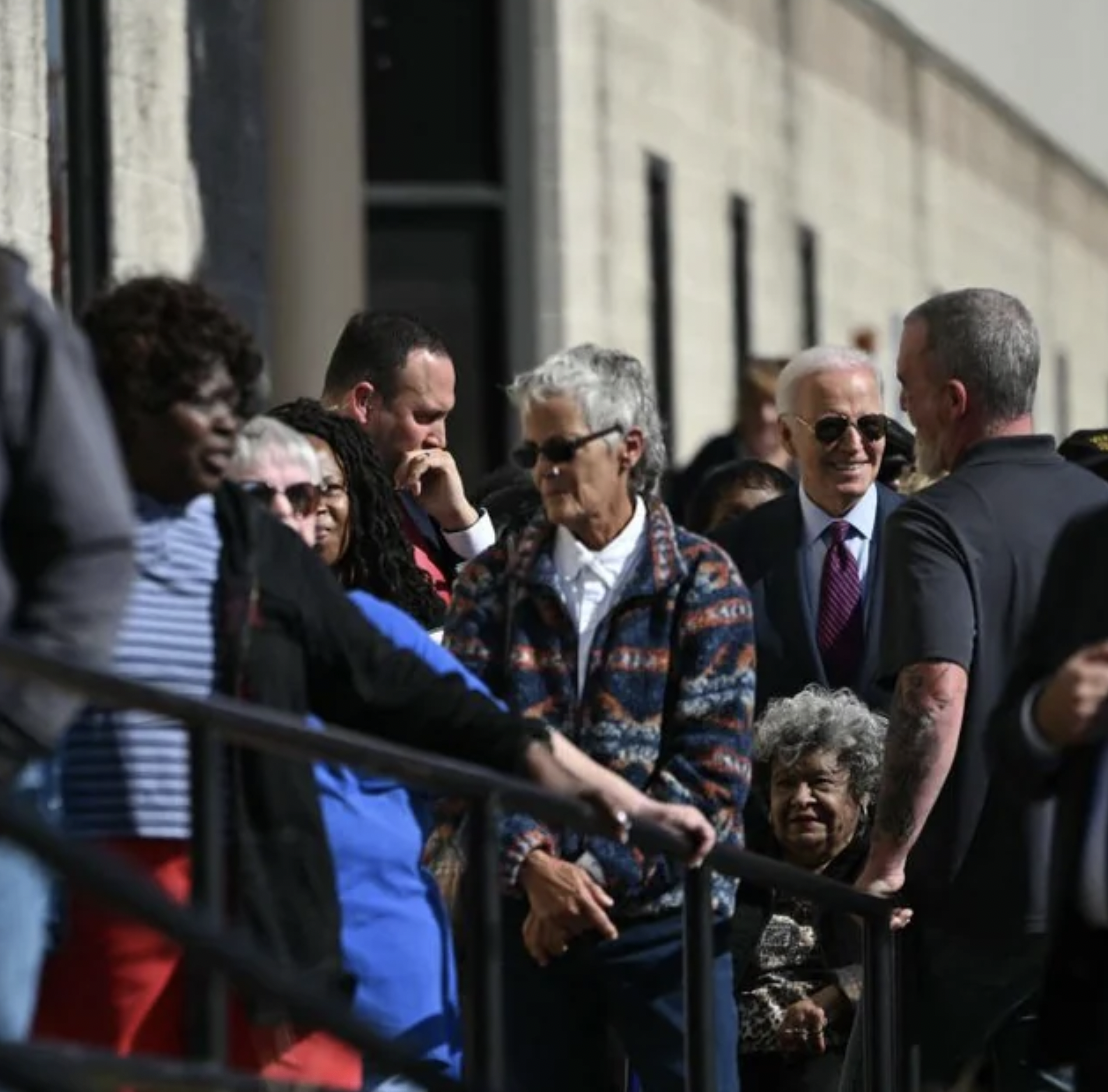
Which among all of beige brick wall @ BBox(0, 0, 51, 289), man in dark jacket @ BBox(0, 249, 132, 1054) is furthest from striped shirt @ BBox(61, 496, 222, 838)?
beige brick wall @ BBox(0, 0, 51, 289)

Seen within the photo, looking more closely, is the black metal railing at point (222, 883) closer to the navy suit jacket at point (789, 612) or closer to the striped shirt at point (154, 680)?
the striped shirt at point (154, 680)

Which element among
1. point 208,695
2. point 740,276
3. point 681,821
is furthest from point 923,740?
point 740,276

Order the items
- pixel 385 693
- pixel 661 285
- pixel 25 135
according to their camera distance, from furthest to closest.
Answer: pixel 661 285 < pixel 25 135 < pixel 385 693

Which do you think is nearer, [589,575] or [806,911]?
[589,575]

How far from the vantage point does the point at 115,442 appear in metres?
6.82

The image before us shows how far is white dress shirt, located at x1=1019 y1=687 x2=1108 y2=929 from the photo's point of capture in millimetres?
6770

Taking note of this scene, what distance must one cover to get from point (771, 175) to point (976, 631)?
16.3m

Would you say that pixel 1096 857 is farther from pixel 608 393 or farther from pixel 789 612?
pixel 789 612

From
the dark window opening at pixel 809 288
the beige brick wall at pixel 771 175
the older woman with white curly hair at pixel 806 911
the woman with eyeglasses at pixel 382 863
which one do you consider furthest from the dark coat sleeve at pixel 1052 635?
the dark window opening at pixel 809 288

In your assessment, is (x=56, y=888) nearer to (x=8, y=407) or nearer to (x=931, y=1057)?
(x=8, y=407)

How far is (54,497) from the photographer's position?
6.50 m

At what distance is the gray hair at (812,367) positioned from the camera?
33.5 feet

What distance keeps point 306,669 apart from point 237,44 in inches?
358

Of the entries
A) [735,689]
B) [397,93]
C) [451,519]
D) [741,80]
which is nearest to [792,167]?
[741,80]
